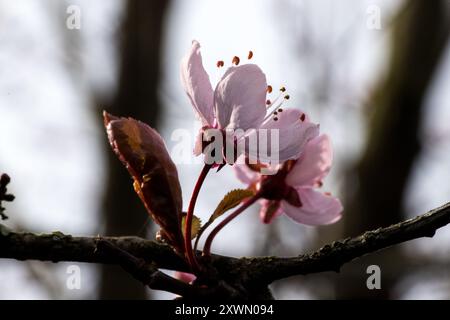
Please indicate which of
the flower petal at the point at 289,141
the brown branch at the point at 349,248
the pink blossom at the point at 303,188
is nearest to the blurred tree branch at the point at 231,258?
the brown branch at the point at 349,248

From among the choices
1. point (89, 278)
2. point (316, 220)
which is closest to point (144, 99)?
point (89, 278)

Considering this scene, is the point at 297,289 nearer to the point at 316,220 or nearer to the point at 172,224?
the point at 316,220

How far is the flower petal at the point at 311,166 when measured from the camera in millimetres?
1202

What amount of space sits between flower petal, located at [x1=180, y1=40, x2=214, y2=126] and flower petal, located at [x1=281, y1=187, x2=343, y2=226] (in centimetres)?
26

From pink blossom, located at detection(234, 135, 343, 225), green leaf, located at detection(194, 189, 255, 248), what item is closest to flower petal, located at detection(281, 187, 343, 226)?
pink blossom, located at detection(234, 135, 343, 225)

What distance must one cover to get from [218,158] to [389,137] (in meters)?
1.95

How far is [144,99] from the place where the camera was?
294 cm

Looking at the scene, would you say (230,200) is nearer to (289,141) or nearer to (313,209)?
(289,141)

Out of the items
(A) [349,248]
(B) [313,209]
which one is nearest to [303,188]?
(B) [313,209]

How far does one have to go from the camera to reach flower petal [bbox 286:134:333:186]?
1.20 metres

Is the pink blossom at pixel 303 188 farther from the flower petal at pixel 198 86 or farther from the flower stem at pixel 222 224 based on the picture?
the flower petal at pixel 198 86

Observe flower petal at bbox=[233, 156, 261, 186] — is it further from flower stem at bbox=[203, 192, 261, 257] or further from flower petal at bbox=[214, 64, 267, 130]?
flower petal at bbox=[214, 64, 267, 130]

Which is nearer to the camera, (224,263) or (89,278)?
(224,263)
